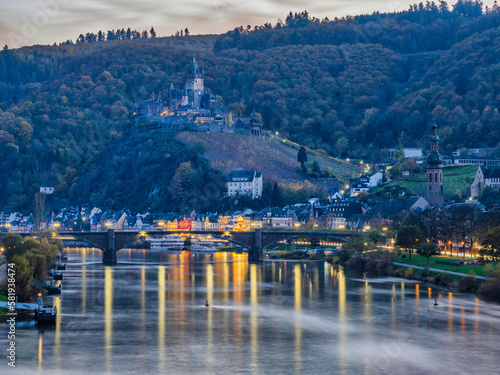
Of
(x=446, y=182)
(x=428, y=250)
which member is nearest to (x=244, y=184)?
(x=446, y=182)

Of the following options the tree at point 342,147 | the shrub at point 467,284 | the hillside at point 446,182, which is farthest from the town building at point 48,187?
the shrub at point 467,284

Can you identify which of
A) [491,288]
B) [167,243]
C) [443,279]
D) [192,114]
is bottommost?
[491,288]

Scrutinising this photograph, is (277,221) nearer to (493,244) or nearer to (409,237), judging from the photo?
(409,237)

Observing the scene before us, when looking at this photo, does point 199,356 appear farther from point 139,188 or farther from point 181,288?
point 139,188

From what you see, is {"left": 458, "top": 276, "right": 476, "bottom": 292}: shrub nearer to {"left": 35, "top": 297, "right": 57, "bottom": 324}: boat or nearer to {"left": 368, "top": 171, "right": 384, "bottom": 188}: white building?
{"left": 35, "top": 297, "right": 57, "bottom": 324}: boat

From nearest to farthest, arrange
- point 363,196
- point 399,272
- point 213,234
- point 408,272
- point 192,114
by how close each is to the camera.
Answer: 1. point 408,272
2. point 399,272
3. point 213,234
4. point 363,196
5. point 192,114

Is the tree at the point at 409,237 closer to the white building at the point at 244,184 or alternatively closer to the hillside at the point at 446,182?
the hillside at the point at 446,182

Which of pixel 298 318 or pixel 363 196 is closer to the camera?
pixel 298 318
